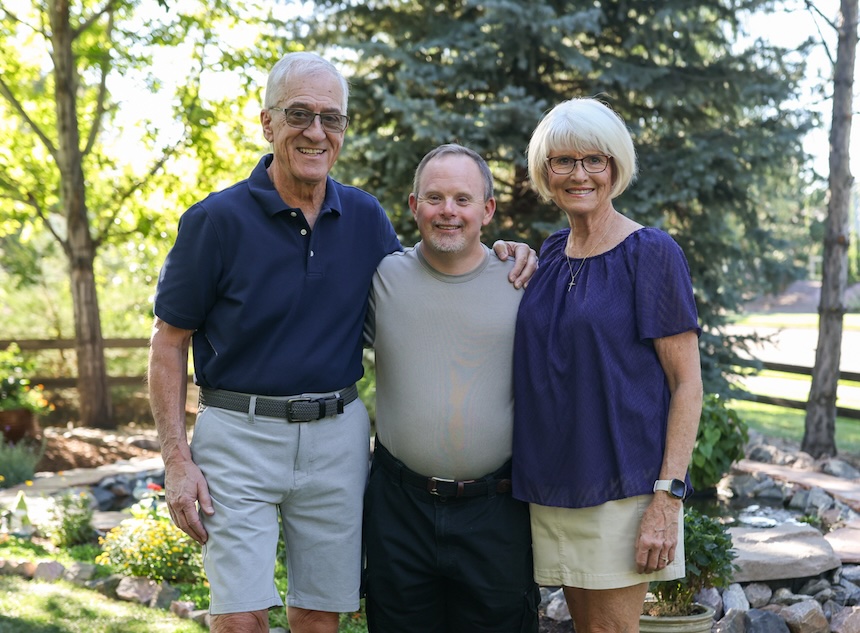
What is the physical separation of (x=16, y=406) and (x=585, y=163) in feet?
26.9

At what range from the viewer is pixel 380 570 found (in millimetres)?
2768

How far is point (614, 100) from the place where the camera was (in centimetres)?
864

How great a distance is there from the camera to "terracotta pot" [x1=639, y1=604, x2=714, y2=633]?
10.8 ft

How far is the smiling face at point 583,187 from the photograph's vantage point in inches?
99.2

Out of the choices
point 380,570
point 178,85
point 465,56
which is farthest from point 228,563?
point 178,85

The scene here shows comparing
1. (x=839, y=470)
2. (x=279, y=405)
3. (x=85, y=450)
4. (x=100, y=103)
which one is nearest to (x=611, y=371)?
(x=279, y=405)

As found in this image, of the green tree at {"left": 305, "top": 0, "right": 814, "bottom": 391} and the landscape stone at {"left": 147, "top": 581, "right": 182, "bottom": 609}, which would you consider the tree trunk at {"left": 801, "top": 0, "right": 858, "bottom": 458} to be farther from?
the landscape stone at {"left": 147, "top": 581, "right": 182, "bottom": 609}

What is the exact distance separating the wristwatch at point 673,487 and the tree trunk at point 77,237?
29.8 ft

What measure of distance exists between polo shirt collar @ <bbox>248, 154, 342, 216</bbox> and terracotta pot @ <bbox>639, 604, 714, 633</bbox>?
6.10 feet

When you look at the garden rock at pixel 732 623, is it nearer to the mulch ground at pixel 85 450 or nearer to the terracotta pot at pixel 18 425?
the mulch ground at pixel 85 450

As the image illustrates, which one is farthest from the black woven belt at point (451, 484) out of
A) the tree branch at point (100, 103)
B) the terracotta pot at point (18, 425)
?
the tree branch at point (100, 103)

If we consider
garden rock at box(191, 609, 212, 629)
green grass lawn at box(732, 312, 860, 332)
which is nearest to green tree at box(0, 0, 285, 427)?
garden rock at box(191, 609, 212, 629)

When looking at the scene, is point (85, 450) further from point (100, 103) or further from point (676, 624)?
point (676, 624)

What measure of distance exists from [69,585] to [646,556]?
3570 millimetres
